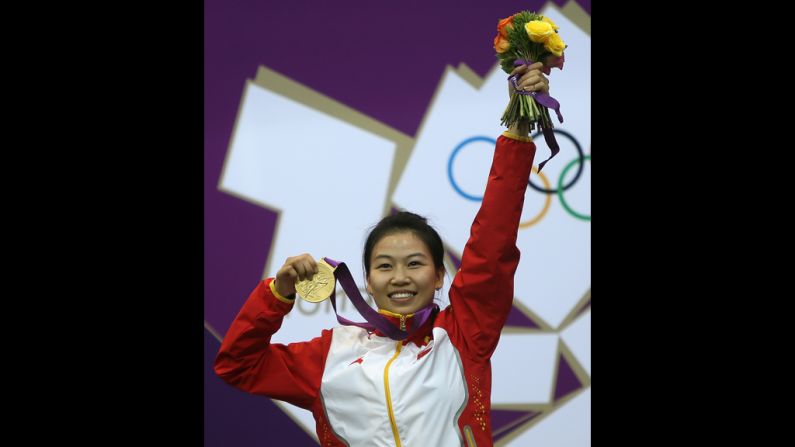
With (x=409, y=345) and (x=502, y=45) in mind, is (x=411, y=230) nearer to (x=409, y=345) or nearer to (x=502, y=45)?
(x=409, y=345)

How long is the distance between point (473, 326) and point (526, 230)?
1175mm

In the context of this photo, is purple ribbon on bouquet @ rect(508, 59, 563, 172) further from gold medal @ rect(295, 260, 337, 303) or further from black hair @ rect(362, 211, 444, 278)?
gold medal @ rect(295, 260, 337, 303)

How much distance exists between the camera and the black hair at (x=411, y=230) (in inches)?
101

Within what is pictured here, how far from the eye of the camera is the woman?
2303 millimetres

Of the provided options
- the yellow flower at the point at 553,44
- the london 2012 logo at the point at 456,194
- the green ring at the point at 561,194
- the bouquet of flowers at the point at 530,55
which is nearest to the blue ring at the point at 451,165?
the london 2012 logo at the point at 456,194

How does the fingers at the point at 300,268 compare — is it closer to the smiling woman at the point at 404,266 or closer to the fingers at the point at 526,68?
the smiling woman at the point at 404,266

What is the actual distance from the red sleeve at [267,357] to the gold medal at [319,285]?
0.08 m

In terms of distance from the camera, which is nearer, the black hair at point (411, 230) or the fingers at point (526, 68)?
the fingers at point (526, 68)

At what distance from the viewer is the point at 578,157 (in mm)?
3492

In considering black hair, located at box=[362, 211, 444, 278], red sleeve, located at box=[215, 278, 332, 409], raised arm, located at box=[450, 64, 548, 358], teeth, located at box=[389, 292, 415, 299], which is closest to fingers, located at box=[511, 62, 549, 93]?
raised arm, located at box=[450, 64, 548, 358]

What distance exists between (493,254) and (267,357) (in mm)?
672

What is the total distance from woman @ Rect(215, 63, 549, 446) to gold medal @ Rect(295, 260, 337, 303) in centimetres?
2

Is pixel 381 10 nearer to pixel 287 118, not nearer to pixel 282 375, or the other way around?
pixel 287 118

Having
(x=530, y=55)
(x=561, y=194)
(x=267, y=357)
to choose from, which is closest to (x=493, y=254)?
(x=530, y=55)
